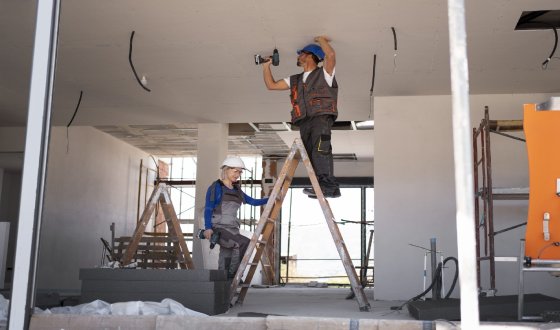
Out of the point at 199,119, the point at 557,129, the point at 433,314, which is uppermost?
the point at 199,119

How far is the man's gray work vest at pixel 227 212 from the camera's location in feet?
18.7

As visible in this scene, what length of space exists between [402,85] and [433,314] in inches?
156

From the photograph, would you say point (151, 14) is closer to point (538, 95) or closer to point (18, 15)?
point (18, 15)

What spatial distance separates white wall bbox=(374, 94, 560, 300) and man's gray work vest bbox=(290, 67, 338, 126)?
7.30 feet

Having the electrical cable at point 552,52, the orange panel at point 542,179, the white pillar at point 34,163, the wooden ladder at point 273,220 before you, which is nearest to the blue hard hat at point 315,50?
the wooden ladder at point 273,220

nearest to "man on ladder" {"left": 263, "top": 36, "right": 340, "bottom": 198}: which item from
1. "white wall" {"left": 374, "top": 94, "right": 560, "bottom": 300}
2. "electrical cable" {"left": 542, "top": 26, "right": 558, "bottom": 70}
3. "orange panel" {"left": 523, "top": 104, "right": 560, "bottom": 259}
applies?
"orange panel" {"left": 523, "top": 104, "right": 560, "bottom": 259}

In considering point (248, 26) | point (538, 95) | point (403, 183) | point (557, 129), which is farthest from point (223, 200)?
point (538, 95)

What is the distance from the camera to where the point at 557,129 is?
11.5ft

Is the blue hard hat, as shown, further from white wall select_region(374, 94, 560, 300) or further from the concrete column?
the concrete column

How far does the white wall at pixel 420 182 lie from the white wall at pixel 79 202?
4277 mm

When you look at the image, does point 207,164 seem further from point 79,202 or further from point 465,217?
point 465,217

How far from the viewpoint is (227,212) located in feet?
18.9

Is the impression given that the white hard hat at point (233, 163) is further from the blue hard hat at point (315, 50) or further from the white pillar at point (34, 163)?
the white pillar at point (34, 163)

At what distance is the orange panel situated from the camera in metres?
3.45
